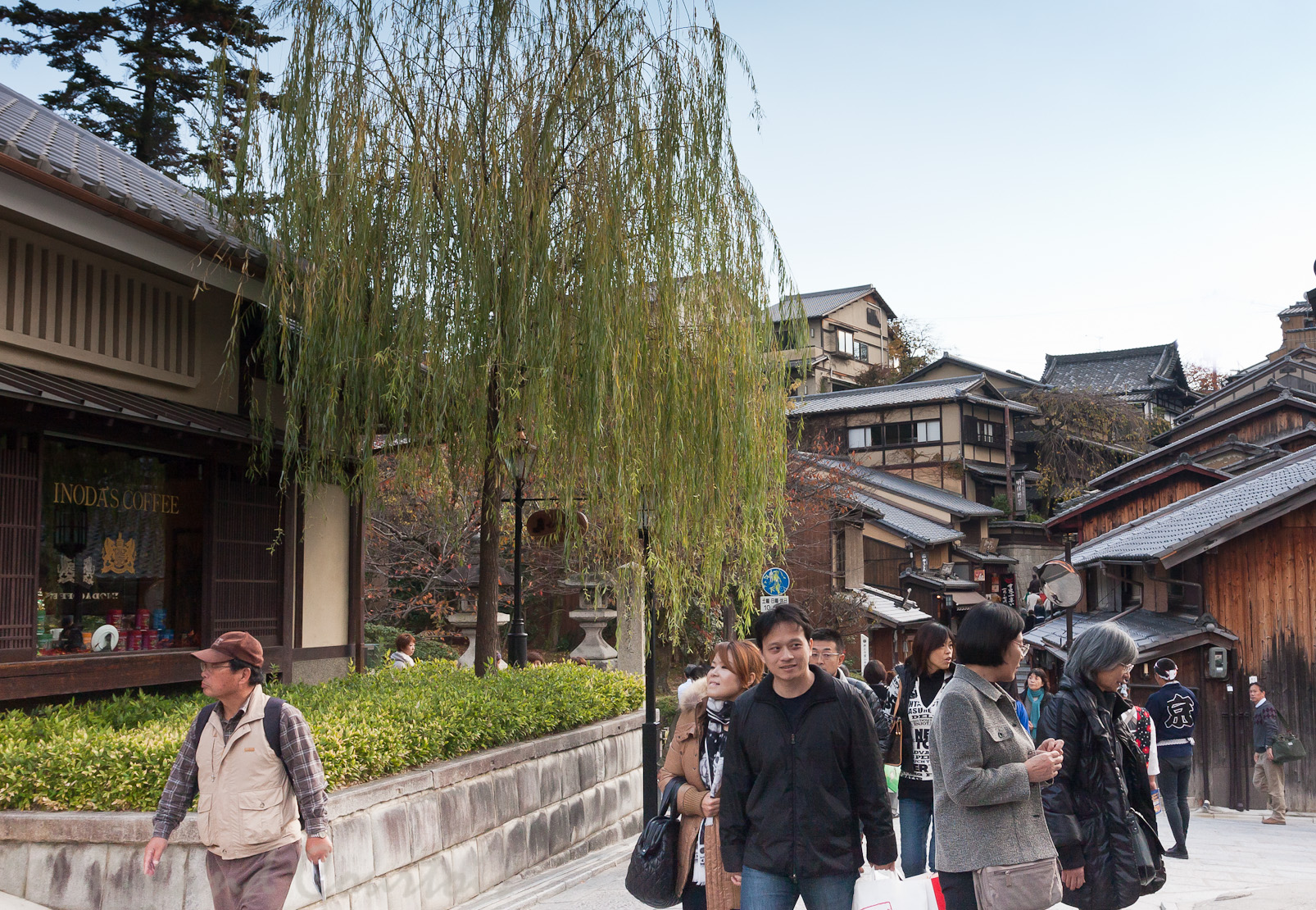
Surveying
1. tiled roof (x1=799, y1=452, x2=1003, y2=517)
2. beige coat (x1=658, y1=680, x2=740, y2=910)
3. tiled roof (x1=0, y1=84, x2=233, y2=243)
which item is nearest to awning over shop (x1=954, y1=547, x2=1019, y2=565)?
tiled roof (x1=799, y1=452, x2=1003, y2=517)

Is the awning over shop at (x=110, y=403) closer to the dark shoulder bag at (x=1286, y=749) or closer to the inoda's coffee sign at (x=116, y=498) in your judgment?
the inoda's coffee sign at (x=116, y=498)

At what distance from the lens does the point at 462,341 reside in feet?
29.0

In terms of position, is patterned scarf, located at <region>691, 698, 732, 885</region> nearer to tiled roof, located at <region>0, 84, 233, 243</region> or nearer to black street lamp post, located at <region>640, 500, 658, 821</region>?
black street lamp post, located at <region>640, 500, 658, 821</region>

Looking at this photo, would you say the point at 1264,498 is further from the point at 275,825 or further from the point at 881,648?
the point at 275,825

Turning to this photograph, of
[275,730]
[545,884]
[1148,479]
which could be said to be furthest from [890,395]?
[275,730]

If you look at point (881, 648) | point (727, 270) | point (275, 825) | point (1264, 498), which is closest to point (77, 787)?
point (275, 825)

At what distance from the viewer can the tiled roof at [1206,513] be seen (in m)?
18.3

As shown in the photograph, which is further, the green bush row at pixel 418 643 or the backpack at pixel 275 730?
the green bush row at pixel 418 643

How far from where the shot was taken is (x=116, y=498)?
8.80 m

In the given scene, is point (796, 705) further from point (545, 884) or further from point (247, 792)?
point (545, 884)

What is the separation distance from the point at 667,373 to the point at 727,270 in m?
1.33

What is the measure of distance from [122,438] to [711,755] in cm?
598

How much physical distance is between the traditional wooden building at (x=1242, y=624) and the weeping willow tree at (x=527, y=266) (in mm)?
12084

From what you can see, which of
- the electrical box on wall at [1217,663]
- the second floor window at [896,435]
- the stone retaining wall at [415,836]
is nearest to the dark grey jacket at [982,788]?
the stone retaining wall at [415,836]
